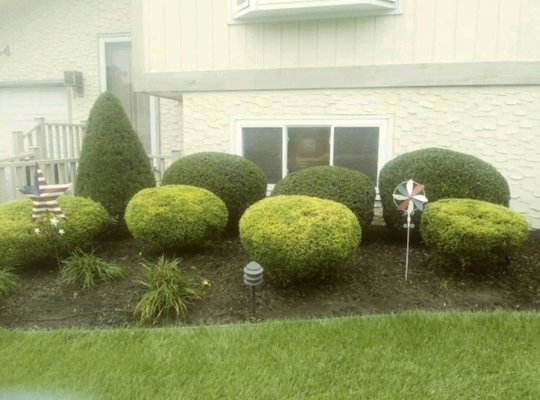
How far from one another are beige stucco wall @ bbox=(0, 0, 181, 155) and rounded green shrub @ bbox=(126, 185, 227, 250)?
593 cm

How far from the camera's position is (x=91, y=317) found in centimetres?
412

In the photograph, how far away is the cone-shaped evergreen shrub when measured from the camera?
617 cm

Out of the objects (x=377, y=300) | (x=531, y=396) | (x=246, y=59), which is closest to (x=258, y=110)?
(x=246, y=59)

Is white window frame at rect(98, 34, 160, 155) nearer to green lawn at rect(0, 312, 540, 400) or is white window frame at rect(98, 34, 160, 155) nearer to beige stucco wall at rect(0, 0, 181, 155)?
beige stucco wall at rect(0, 0, 181, 155)

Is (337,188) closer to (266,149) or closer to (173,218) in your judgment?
(173,218)

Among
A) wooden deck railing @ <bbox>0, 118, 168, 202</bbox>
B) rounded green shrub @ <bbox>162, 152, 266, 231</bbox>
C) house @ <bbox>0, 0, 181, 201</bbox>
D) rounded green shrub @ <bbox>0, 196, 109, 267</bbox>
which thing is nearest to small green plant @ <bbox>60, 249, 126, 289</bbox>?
rounded green shrub @ <bbox>0, 196, 109, 267</bbox>

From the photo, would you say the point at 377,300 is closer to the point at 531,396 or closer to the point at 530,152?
the point at 531,396

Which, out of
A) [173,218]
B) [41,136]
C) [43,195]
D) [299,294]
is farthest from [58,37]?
[299,294]

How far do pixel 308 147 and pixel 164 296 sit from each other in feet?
12.6

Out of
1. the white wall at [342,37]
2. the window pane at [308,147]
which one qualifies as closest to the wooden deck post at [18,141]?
the white wall at [342,37]

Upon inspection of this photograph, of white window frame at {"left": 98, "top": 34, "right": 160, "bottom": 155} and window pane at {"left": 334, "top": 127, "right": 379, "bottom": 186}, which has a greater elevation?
white window frame at {"left": 98, "top": 34, "right": 160, "bottom": 155}

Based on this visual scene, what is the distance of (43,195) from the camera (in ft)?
16.1

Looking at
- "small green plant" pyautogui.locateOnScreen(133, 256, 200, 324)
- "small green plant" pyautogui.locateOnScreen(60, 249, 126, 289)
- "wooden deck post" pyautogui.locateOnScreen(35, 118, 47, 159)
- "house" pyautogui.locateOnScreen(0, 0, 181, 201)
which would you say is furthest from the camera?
"house" pyautogui.locateOnScreen(0, 0, 181, 201)

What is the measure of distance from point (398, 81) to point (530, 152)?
2.06 metres
